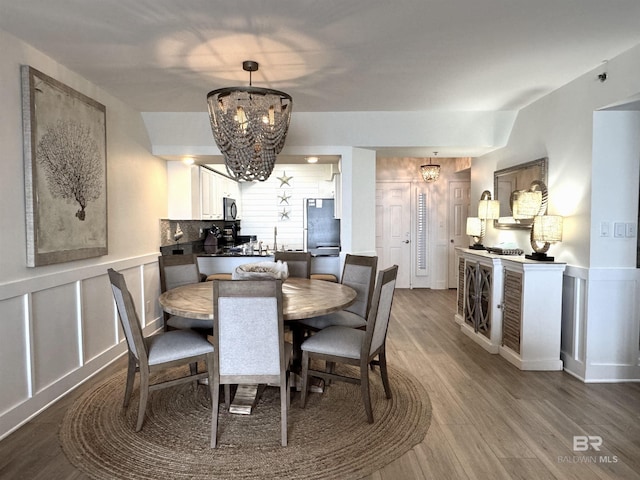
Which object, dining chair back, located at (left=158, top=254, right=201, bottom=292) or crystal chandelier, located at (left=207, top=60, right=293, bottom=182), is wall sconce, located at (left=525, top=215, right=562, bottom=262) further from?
dining chair back, located at (left=158, top=254, right=201, bottom=292)

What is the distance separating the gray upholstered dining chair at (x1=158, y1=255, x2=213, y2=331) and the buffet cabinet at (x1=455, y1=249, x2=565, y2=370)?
2.63 meters

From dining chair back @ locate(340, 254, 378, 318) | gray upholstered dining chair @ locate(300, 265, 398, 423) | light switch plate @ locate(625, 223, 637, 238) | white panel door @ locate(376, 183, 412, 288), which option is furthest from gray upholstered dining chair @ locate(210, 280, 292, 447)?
white panel door @ locate(376, 183, 412, 288)

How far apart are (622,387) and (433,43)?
2912mm

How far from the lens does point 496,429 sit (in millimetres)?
2391

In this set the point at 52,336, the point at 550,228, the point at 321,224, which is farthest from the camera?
the point at 321,224

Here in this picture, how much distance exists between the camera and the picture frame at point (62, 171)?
8.30 ft

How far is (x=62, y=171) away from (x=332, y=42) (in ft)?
6.97

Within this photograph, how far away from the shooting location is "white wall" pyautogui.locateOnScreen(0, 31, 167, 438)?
238cm

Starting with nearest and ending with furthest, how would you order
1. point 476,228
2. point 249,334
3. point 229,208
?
point 249,334 → point 476,228 → point 229,208

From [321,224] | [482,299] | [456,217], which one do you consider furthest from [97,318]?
[456,217]

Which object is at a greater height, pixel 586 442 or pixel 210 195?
pixel 210 195

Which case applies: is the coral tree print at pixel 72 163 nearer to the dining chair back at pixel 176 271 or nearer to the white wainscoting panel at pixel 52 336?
the white wainscoting panel at pixel 52 336

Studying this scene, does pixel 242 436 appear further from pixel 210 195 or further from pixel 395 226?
pixel 395 226

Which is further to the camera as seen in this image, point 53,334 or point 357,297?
point 357,297
